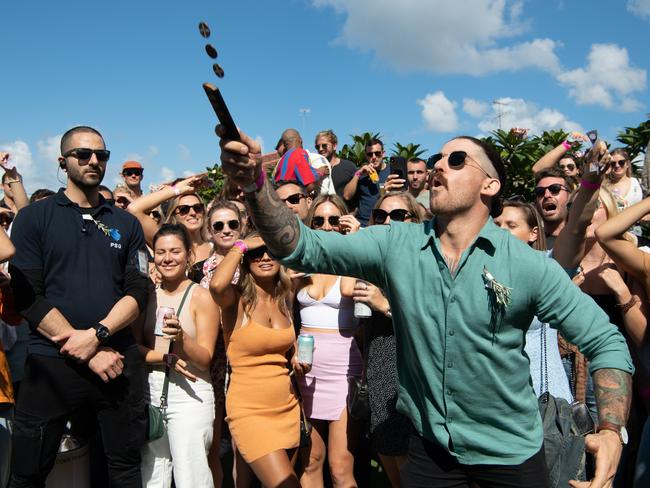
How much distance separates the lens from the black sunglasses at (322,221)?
478 centimetres

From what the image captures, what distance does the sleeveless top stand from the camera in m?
4.38

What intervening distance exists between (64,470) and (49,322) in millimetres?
1126

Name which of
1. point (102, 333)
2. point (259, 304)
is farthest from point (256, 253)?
point (102, 333)

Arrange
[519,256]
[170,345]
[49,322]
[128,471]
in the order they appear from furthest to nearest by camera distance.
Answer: [170,345]
[128,471]
[49,322]
[519,256]

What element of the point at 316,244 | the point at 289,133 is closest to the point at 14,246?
the point at 316,244

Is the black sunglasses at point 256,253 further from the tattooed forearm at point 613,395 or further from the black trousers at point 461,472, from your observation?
the tattooed forearm at point 613,395

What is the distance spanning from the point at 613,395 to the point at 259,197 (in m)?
1.65

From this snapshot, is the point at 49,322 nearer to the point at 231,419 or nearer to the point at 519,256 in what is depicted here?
the point at 231,419

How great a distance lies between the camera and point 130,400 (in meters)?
3.98

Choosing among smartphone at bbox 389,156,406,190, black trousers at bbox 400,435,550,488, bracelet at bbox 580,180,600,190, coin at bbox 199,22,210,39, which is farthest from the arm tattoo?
smartphone at bbox 389,156,406,190

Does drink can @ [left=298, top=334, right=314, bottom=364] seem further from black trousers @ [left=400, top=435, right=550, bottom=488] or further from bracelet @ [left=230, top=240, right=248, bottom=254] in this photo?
black trousers @ [left=400, top=435, right=550, bottom=488]

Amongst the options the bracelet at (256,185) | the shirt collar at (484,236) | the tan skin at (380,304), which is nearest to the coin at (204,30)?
the bracelet at (256,185)

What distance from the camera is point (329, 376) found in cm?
444

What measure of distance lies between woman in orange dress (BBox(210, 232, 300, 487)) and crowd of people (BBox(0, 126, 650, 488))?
2 centimetres
